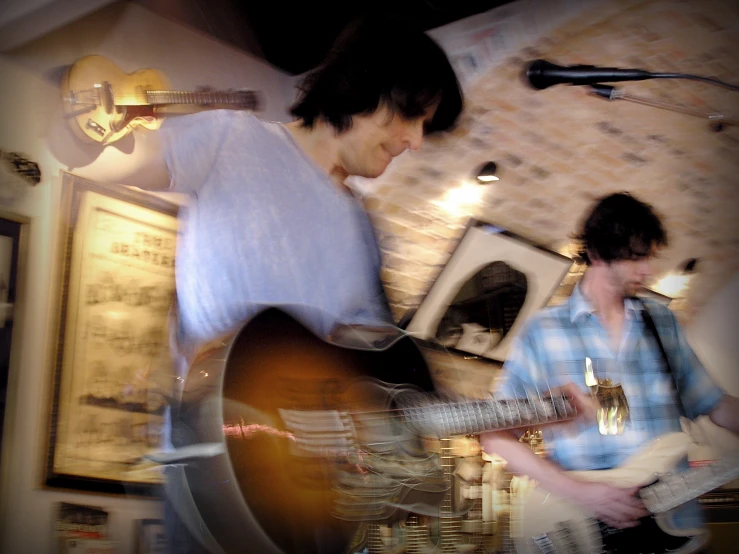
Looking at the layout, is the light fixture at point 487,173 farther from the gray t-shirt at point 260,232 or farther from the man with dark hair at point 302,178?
the gray t-shirt at point 260,232

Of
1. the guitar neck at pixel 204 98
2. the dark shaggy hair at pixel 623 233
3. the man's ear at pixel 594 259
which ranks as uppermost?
the guitar neck at pixel 204 98

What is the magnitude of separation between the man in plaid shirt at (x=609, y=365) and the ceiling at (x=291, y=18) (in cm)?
60

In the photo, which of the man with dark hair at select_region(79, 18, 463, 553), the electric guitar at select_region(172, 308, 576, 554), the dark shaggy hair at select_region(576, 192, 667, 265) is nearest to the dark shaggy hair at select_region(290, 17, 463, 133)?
the man with dark hair at select_region(79, 18, 463, 553)

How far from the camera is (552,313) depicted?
165cm

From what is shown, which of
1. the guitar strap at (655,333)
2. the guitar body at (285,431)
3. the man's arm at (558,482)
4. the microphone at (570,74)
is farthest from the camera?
the microphone at (570,74)

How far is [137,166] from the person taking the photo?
1.65 meters

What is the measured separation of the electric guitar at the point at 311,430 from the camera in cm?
136

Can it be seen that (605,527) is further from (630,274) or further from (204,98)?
(204,98)

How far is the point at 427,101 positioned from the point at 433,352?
0.60 meters

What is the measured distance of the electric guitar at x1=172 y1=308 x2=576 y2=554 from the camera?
1.36 meters

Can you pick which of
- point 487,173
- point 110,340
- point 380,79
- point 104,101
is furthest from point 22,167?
point 487,173

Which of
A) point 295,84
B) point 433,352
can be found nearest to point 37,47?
point 295,84

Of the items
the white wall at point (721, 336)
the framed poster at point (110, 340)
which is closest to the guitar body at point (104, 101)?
the framed poster at point (110, 340)

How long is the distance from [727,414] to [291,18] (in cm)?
135
